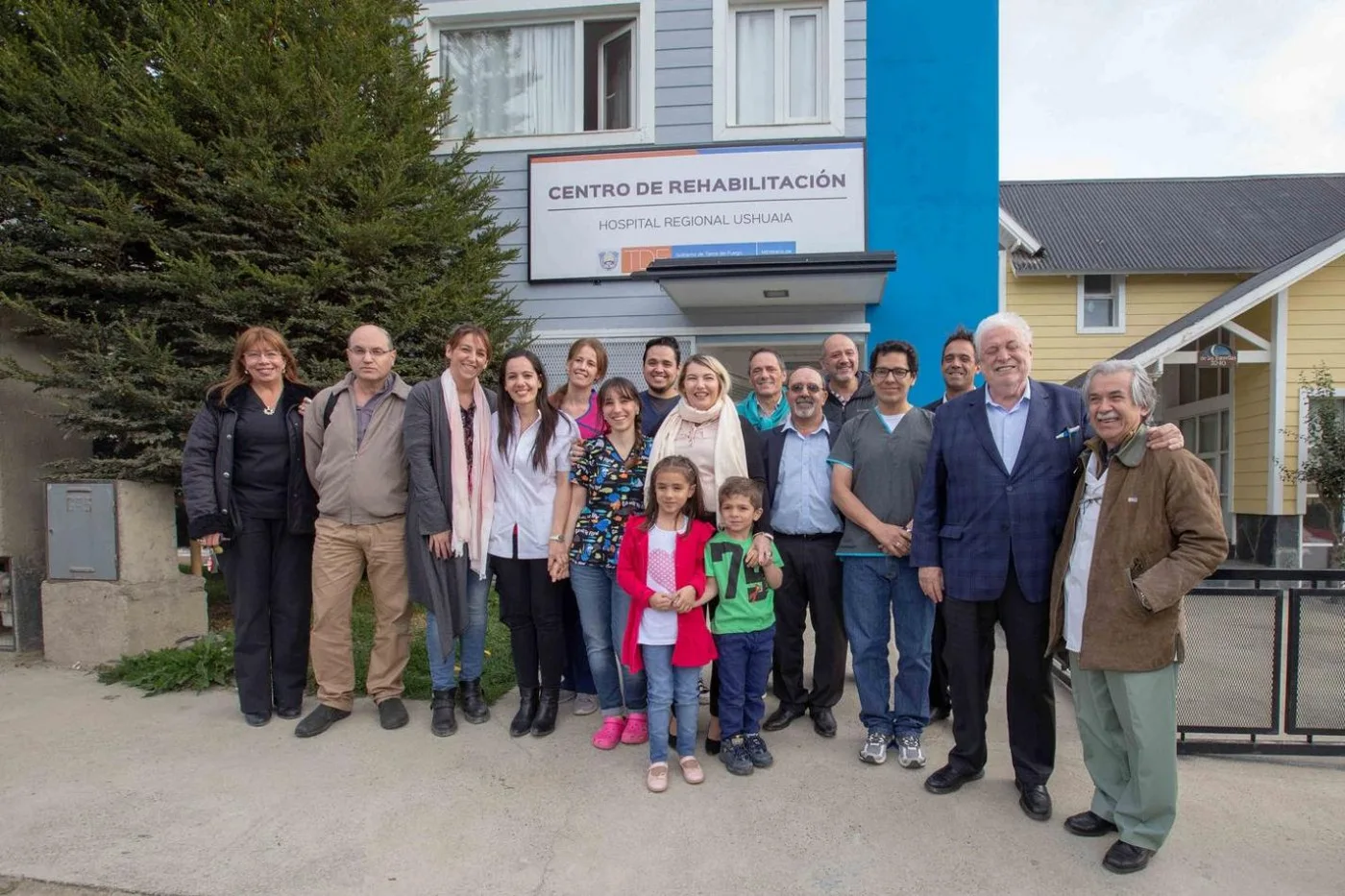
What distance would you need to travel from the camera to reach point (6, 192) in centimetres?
560

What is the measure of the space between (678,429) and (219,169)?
4.02 m

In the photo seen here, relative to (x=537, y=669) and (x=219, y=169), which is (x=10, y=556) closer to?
(x=219, y=169)

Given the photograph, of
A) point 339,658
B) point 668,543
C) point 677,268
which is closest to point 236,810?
point 339,658

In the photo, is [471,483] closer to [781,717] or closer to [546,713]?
[546,713]

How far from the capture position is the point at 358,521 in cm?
435

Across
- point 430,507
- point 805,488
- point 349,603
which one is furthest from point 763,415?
point 349,603

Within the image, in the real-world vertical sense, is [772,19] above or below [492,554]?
above

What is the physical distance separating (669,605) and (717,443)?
2.59 ft

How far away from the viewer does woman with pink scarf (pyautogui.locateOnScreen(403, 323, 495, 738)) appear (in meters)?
Result: 4.20

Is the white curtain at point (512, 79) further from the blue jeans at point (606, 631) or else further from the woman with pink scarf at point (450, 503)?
the blue jeans at point (606, 631)

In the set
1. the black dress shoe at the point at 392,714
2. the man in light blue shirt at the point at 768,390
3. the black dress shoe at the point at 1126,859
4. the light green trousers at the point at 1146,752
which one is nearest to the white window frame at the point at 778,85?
the man in light blue shirt at the point at 768,390

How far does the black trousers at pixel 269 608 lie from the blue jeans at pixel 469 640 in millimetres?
810

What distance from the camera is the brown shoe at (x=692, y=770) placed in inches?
145

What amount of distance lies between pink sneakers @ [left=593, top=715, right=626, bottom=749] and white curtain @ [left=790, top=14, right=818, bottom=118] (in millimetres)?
6144
